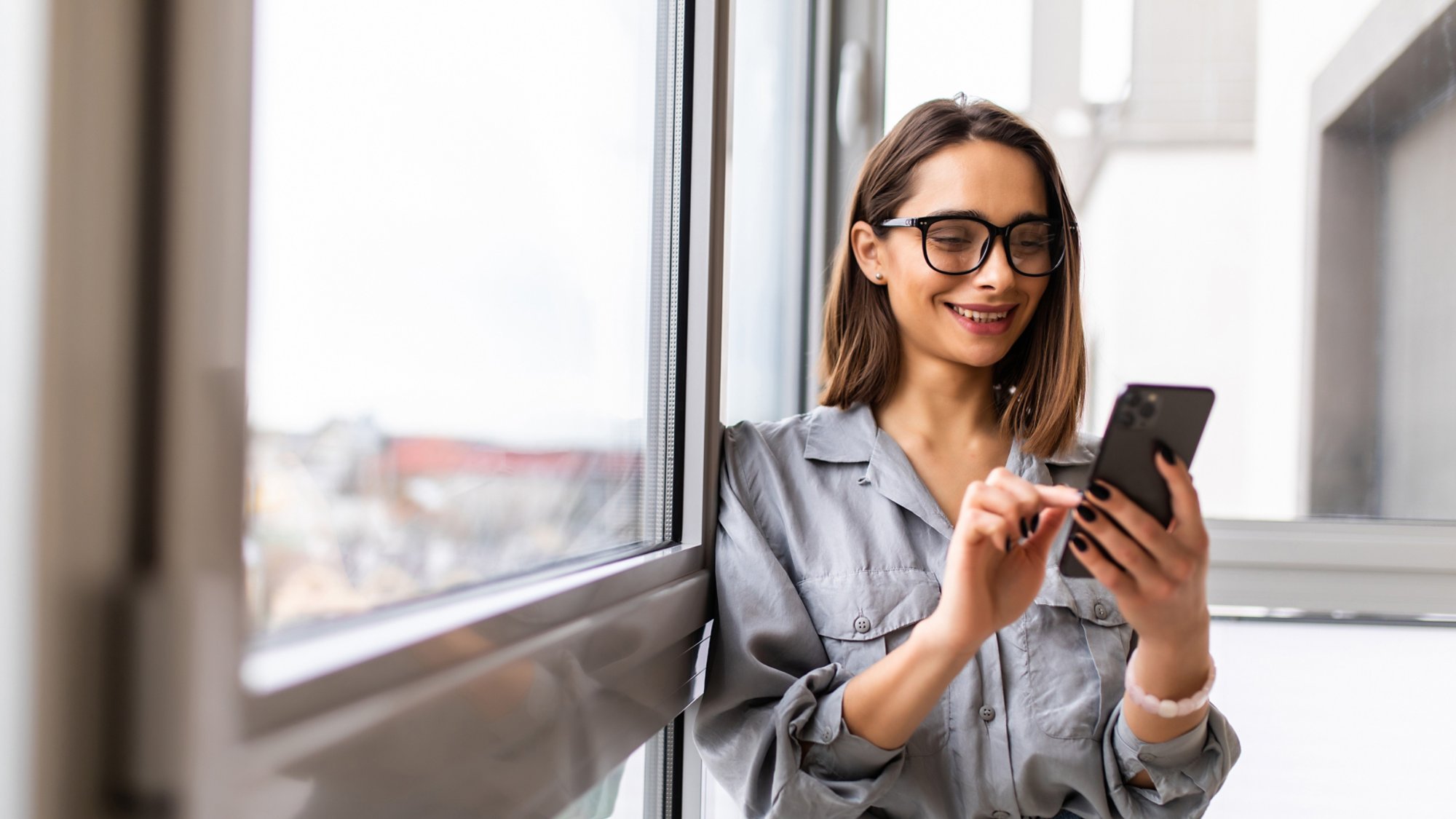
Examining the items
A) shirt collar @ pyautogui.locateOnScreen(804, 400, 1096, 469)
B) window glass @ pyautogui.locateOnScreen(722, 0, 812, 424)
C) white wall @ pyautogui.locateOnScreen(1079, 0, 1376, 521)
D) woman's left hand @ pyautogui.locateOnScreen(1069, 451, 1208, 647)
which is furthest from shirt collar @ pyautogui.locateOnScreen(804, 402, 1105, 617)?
white wall @ pyautogui.locateOnScreen(1079, 0, 1376, 521)

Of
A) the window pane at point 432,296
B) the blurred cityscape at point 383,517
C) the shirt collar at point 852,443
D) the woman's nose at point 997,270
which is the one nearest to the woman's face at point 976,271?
the woman's nose at point 997,270

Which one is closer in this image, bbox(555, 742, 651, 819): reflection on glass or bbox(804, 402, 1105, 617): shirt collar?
bbox(555, 742, 651, 819): reflection on glass

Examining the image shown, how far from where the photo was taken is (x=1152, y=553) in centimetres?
80

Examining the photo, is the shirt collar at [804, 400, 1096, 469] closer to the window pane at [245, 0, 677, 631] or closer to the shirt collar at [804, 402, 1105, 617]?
the shirt collar at [804, 402, 1105, 617]

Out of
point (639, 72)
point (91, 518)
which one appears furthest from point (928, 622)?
point (91, 518)

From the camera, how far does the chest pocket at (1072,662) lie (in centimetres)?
105

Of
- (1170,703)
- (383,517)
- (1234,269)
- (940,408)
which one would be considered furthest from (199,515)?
(1234,269)

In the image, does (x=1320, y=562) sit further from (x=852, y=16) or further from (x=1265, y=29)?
(x=852, y=16)

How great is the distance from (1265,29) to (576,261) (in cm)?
165

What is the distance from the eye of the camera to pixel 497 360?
66cm

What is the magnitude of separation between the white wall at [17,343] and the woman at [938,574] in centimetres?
67

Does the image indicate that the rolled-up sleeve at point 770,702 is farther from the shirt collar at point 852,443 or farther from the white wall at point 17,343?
the white wall at point 17,343

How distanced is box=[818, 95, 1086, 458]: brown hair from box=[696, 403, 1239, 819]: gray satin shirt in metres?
0.16

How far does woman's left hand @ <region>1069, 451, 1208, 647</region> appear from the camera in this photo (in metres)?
0.77
